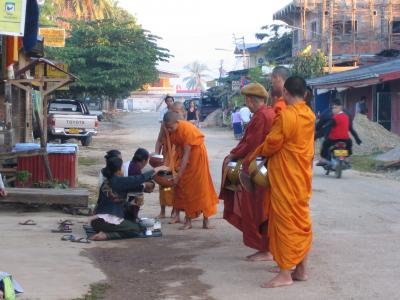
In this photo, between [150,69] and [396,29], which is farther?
[396,29]

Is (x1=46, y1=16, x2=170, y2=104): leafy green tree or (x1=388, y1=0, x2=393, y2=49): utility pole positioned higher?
(x1=388, y1=0, x2=393, y2=49): utility pole

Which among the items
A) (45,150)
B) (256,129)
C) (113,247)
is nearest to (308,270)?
(256,129)

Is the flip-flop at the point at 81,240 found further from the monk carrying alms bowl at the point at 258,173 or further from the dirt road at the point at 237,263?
the monk carrying alms bowl at the point at 258,173

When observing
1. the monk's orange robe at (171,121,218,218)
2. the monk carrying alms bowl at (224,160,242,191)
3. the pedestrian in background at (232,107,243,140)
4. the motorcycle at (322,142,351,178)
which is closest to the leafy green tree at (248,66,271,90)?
the pedestrian in background at (232,107,243,140)

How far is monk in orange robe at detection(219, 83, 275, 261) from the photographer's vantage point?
7668 millimetres

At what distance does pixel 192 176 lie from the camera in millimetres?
10047

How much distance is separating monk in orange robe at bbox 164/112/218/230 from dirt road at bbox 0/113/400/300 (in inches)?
11.3

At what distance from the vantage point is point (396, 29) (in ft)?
159

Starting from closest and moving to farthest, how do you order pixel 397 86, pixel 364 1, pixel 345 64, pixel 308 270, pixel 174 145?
1. pixel 308 270
2. pixel 174 145
3. pixel 397 86
4. pixel 345 64
5. pixel 364 1

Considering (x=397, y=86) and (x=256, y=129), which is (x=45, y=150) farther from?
(x=397, y=86)

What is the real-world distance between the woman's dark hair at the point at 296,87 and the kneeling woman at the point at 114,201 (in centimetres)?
268

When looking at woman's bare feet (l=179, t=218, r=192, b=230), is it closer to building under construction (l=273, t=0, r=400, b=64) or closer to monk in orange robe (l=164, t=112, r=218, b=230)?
monk in orange robe (l=164, t=112, r=218, b=230)

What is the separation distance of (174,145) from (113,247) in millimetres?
2158

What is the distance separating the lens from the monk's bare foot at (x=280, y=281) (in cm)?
676
